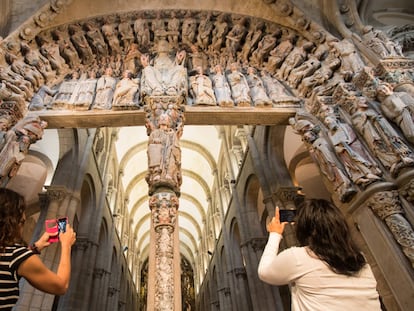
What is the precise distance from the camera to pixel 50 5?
22.8 feet

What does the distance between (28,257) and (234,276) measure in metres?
12.4

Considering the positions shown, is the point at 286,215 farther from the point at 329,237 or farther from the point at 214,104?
the point at 214,104

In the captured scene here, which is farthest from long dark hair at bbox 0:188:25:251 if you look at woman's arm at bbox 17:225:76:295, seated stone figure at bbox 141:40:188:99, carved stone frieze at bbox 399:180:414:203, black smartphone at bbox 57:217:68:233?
carved stone frieze at bbox 399:180:414:203

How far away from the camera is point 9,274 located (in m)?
1.66

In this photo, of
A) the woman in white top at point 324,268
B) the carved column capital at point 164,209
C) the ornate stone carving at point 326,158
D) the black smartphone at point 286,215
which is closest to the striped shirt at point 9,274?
the woman in white top at point 324,268

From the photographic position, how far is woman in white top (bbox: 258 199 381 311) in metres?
1.63

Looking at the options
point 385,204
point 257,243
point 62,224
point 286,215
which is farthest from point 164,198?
point 257,243

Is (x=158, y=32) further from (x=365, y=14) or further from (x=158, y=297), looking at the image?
(x=158, y=297)

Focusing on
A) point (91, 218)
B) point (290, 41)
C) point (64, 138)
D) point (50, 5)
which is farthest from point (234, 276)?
point (50, 5)

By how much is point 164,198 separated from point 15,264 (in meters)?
3.06

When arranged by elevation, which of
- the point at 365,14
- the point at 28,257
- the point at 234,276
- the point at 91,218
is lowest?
the point at 28,257

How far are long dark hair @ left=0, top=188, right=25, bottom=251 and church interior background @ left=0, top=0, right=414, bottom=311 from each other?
2.54 meters

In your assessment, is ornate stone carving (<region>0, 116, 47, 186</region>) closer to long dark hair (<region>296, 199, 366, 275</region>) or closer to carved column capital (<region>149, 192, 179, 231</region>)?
carved column capital (<region>149, 192, 179, 231</region>)

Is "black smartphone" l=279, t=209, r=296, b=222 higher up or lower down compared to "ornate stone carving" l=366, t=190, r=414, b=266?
lower down
